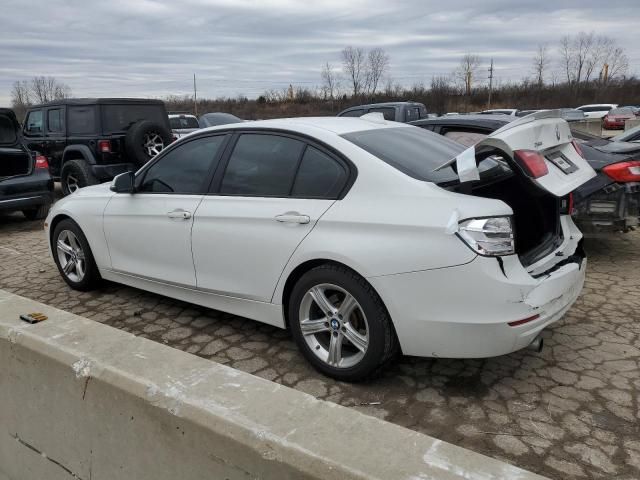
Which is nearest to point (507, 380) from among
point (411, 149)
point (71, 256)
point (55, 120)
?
point (411, 149)

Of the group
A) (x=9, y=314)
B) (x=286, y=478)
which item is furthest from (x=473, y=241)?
(x=9, y=314)

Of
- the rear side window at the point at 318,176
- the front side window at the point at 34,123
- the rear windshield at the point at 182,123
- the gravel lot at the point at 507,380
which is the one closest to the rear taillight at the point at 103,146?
the front side window at the point at 34,123

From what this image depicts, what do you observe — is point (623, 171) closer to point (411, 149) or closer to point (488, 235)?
point (411, 149)

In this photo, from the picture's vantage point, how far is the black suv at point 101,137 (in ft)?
31.3

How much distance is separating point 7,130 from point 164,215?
6.22 m

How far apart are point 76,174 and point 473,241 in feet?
28.5

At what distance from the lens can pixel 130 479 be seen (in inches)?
76.4

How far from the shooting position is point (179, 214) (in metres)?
4.00

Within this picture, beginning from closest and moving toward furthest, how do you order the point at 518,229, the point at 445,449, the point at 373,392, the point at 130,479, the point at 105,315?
the point at 445,449 < the point at 130,479 < the point at 373,392 < the point at 518,229 < the point at 105,315

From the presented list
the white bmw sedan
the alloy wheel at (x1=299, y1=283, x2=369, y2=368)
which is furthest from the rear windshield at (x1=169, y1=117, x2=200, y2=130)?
the alloy wheel at (x1=299, y1=283, x2=369, y2=368)

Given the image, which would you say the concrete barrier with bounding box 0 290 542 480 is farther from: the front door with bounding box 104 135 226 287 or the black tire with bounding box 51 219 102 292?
the black tire with bounding box 51 219 102 292

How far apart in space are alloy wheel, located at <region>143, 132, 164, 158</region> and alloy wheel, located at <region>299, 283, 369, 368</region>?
721cm

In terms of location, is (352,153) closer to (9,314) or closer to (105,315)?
(9,314)

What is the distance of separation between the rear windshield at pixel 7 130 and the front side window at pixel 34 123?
1842mm
